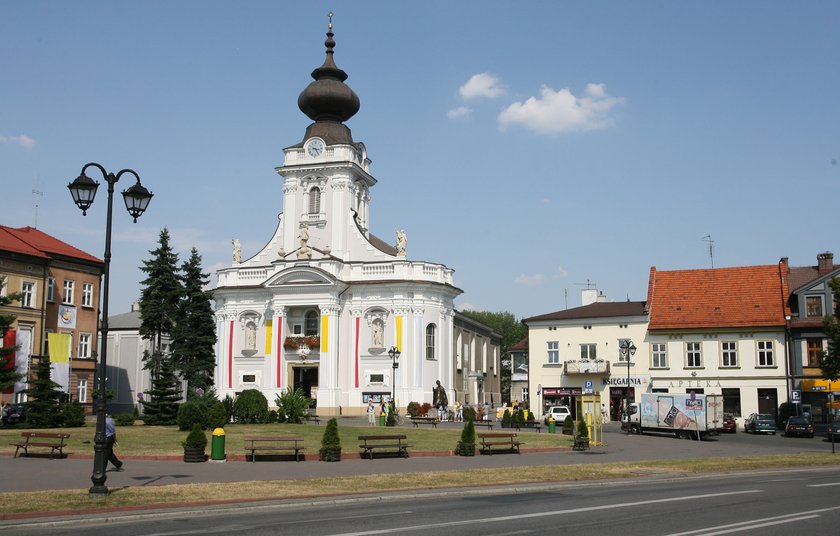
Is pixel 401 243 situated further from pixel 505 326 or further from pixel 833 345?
pixel 505 326

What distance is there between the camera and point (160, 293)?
6612 centimetres

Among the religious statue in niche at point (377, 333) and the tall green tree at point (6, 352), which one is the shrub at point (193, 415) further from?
the religious statue in niche at point (377, 333)

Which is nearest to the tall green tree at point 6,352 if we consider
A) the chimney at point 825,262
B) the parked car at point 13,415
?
the parked car at point 13,415

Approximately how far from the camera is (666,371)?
57.5 meters

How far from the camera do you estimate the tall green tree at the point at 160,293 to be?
65.6 m

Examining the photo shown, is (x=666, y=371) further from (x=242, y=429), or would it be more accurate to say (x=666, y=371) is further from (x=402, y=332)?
(x=242, y=429)

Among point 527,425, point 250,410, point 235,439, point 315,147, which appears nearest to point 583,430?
point 235,439

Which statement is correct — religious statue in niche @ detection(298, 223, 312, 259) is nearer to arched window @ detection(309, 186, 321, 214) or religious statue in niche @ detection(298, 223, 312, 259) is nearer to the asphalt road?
arched window @ detection(309, 186, 321, 214)

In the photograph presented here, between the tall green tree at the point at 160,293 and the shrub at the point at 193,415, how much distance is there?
99.1ft

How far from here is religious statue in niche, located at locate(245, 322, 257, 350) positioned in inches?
2630

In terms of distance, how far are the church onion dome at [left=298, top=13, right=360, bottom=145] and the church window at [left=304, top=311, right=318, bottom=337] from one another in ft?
47.0

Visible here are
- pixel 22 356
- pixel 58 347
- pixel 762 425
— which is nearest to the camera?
pixel 762 425

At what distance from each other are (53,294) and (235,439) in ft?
108

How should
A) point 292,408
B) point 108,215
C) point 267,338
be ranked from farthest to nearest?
1. point 267,338
2. point 292,408
3. point 108,215
